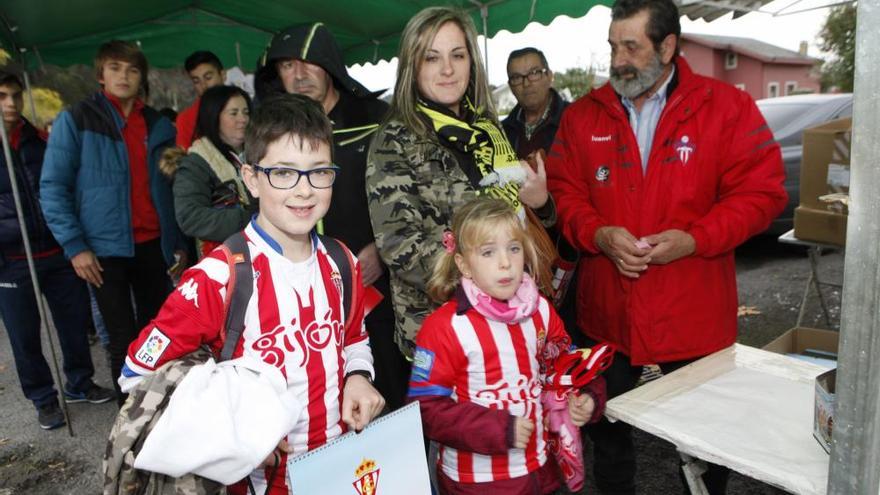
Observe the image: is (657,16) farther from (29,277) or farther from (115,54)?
(29,277)

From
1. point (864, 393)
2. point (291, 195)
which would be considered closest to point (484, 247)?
point (291, 195)

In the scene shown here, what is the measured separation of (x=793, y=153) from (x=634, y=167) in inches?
203

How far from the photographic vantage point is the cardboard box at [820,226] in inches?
145

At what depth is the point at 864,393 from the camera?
0.97 metres

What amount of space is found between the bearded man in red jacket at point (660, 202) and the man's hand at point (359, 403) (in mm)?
1055

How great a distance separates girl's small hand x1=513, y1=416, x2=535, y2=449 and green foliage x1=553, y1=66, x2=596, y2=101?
33.2m

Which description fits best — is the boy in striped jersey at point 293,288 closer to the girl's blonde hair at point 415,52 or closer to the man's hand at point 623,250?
the girl's blonde hair at point 415,52

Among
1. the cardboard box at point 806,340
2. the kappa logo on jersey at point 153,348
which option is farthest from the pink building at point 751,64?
the kappa logo on jersey at point 153,348

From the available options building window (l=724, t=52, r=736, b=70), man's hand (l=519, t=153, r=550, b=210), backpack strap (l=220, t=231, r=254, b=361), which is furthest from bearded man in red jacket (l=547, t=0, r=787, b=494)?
building window (l=724, t=52, r=736, b=70)

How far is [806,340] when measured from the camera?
3328 mm

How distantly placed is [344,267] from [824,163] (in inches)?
140

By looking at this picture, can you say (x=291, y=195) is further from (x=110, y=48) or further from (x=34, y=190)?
(x=34, y=190)

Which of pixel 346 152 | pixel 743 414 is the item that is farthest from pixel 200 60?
pixel 743 414

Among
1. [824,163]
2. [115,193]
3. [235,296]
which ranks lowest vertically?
[235,296]
